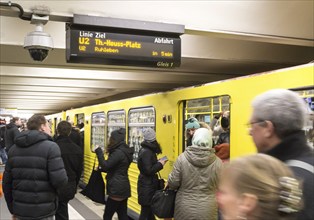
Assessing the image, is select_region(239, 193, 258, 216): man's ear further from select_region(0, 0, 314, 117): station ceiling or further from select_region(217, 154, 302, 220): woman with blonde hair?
select_region(0, 0, 314, 117): station ceiling

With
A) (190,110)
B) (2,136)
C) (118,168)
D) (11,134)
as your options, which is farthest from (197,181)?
(2,136)

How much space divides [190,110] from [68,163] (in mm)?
1844

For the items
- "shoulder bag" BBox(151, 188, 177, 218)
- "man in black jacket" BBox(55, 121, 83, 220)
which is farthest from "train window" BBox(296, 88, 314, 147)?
"man in black jacket" BBox(55, 121, 83, 220)

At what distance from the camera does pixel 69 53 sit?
3588 mm

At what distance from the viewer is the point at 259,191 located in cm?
110

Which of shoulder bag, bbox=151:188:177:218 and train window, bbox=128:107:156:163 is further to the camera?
train window, bbox=128:107:156:163

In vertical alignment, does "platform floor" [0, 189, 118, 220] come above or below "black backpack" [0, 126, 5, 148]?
below

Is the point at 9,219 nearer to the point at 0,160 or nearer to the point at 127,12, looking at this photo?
the point at 127,12

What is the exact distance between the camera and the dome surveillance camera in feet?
11.8

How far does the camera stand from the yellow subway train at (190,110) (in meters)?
3.69

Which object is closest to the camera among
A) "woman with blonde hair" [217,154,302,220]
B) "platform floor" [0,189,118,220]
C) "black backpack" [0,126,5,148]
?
"woman with blonde hair" [217,154,302,220]

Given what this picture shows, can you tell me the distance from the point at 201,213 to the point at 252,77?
1462mm

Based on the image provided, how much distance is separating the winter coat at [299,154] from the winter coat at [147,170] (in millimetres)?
3645

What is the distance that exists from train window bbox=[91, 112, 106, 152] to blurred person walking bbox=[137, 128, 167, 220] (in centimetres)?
445
